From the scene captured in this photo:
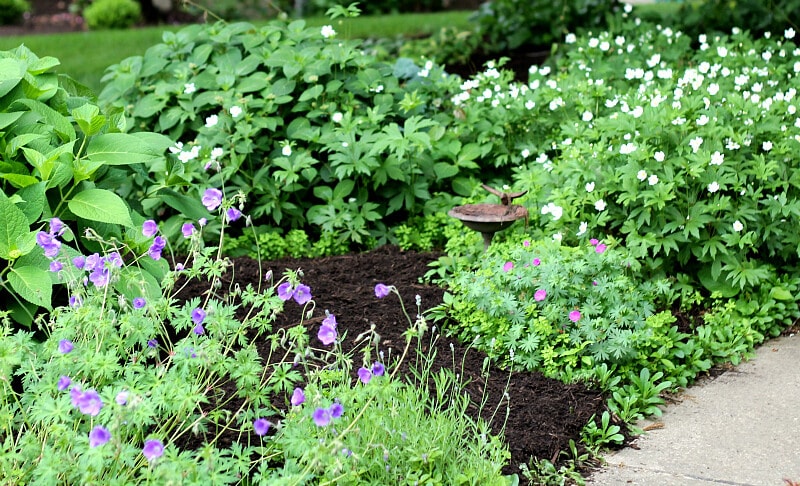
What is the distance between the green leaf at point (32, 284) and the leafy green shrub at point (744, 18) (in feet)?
19.3

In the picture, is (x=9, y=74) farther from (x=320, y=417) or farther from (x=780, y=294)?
(x=780, y=294)

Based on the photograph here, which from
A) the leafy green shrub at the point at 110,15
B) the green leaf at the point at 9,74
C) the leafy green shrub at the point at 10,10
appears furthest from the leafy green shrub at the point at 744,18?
the leafy green shrub at the point at 10,10

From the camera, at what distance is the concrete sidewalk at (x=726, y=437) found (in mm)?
2965

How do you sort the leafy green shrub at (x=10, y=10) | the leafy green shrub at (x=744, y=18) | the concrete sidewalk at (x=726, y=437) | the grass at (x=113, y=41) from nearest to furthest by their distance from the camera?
1. the concrete sidewalk at (x=726, y=437)
2. the leafy green shrub at (x=744, y=18)
3. the grass at (x=113, y=41)
4. the leafy green shrub at (x=10, y=10)

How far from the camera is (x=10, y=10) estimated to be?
51.1 ft

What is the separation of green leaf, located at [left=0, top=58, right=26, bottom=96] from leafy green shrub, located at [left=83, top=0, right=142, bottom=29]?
1177cm

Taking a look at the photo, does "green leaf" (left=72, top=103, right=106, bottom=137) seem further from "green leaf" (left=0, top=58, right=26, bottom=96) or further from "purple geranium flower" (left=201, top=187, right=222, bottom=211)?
"purple geranium flower" (left=201, top=187, right=222, bottom=211)

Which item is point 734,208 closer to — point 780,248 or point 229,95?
point 780,248

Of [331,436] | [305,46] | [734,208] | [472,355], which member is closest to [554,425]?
[472,355]

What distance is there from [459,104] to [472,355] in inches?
83.8

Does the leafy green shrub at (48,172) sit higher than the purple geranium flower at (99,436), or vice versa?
the leafy green shrub at (48,172)

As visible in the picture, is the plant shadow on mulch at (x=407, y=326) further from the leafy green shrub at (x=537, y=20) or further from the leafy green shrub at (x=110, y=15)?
the leafy green shrub at (x=110, y=15)

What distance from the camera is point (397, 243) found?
485cm

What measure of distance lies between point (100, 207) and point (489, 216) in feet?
5.52
